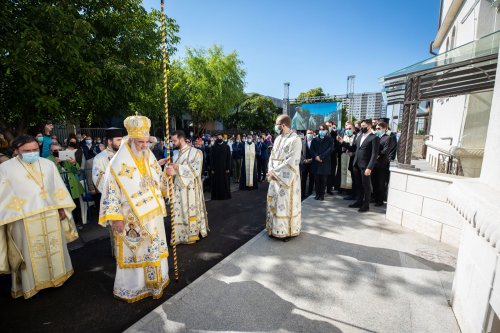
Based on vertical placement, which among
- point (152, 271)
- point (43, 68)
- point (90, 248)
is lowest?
point (90, 248)

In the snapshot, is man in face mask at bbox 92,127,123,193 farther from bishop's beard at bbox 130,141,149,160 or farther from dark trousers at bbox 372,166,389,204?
dark trousers at bbox 372,166,389,204

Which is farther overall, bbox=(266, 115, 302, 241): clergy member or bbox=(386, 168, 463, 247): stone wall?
bbox=(266, 115, 302, 241): clergy member

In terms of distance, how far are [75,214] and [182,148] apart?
337cm

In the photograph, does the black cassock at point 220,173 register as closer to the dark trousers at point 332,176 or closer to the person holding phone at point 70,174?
the dark trousers at point 332,176

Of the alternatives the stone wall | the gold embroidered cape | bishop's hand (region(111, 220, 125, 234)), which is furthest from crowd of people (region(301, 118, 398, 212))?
bishop's hand (region(111, 220, 125, 234))

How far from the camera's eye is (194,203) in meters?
4.64

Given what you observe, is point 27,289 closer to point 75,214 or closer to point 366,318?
point 75,214

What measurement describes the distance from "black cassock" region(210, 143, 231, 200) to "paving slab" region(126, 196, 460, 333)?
3.28 metres

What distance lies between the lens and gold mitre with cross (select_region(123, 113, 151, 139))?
2.74 meters

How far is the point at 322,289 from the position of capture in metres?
3.04

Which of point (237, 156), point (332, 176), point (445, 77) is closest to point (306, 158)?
point (332, 176)

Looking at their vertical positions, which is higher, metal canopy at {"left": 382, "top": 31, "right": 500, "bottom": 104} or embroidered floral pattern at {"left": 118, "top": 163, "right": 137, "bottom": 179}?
metal canopy at {"left": 382, "top": 31, "right": 500, "bottom": 104}

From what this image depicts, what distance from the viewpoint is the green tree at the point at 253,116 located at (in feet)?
114

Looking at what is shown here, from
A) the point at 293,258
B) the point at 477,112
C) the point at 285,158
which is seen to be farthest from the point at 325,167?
the point at 477,112
